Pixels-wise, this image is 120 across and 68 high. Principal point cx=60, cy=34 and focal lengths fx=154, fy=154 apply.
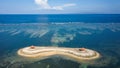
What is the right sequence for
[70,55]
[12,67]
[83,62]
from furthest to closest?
1. [70,55]
2. [83,62]
3. [12,67]

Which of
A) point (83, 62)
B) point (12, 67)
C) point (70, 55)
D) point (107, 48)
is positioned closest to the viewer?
point (12, 67)

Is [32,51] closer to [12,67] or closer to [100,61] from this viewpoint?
[12,67]

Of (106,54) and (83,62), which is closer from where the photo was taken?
(83,62)

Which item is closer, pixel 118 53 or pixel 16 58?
pixel 16 58

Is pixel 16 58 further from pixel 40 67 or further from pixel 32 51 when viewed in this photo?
pixel 40 67

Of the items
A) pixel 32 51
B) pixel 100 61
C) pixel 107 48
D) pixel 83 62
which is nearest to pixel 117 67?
pixel 100 61

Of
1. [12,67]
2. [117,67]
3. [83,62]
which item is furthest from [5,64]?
[117,67]

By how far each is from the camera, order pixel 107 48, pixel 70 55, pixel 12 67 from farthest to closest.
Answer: pixel 107 48
pixel 70 55
pixel 12 67

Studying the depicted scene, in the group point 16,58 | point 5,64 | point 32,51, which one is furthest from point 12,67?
point 32,51
